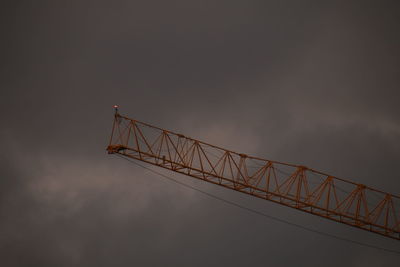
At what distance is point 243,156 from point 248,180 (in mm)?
4129

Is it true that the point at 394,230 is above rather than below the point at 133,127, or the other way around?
below

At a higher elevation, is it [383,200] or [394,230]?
[383,200]

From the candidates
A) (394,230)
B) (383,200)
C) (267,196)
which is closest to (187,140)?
(267,196)

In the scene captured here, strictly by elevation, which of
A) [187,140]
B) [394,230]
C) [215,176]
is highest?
[187,140]

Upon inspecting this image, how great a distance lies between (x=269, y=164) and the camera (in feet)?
213

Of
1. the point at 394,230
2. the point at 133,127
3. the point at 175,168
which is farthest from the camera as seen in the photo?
the point at 394,230

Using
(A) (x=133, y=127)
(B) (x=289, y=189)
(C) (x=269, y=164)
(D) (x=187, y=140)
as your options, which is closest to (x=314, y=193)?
(B) (x=289, y=189)

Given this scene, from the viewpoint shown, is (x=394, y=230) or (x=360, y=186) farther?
(x=394, y=230)

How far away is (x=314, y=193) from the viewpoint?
66.3m

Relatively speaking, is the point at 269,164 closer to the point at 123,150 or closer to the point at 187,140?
the point at 187,140

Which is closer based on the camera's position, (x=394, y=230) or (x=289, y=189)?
(x=289, y=189)

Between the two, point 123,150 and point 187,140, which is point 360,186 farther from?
point 123,150

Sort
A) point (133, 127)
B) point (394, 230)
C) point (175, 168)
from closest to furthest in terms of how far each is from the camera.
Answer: point (133, 127)
point (175, 168)
point (394, 230)

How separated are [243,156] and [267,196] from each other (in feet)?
27.3
